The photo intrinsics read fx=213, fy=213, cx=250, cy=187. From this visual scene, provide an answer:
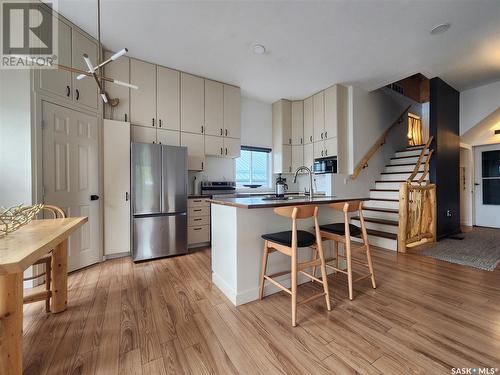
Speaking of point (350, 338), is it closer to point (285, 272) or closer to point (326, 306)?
point (326, 306)

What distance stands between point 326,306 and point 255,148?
369 centimetres

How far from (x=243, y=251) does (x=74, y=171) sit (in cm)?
244

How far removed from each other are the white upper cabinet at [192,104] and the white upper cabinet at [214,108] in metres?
0.08

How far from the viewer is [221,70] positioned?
12.1ft

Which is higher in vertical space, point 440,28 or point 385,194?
point 440,28

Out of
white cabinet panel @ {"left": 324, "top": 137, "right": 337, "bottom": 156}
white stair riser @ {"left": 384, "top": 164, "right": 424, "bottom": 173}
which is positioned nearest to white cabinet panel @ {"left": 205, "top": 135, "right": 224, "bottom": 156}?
white cabinet panel @ {"left": 324, "top": 137, "right": 337, "bottom": 156}

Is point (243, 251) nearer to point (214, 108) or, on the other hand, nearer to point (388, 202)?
point (214, 108)

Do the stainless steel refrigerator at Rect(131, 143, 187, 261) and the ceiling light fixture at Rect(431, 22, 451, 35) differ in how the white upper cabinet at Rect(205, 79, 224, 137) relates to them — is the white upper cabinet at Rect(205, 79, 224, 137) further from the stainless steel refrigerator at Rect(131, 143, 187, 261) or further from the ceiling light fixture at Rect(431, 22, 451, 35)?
the ceiling light fixture at Rect(431, 22, 451, 35)

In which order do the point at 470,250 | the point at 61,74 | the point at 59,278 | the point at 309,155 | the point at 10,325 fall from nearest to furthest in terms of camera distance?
the point at 10,325 < the point at 59,278 < the point at 61,74 < the point at 470,250 < the point at 309,155

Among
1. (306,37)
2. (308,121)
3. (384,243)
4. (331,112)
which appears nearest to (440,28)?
(306,37)

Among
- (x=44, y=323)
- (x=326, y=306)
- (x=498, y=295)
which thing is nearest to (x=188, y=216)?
(x=44, y=323)

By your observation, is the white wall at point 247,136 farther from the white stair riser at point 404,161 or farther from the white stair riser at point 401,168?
the white stair riser at point 404,161

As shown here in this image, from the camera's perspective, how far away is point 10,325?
1.07 meters

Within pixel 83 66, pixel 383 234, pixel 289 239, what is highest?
pixel 83 66
